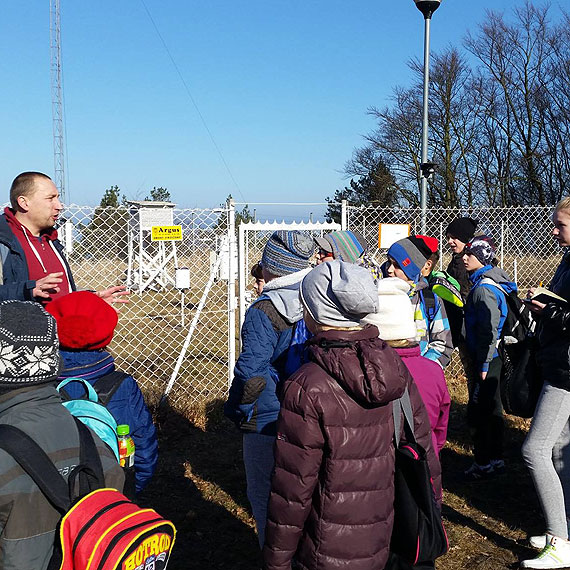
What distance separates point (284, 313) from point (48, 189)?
1.65 metres

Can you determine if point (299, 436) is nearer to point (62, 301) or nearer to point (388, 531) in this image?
point (388, 531)

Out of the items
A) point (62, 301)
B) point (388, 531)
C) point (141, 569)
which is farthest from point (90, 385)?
point (388, 531)

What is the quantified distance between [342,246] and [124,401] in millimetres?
1838

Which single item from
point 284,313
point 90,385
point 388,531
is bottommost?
point 388,531

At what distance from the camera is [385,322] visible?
2.73 meters

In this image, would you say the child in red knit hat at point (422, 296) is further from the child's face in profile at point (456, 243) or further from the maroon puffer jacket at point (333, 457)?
the maroon puffer jacket at point (333, 457)

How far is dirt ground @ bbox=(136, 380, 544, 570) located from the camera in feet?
12.6

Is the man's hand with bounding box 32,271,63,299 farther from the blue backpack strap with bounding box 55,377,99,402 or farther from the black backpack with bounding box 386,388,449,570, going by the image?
the black backpack with bounding box 386,388,449,570

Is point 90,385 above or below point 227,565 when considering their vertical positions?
above

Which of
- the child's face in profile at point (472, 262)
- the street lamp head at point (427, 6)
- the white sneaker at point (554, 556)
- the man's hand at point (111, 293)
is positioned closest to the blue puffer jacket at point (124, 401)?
the man's hand at point (111, 293)

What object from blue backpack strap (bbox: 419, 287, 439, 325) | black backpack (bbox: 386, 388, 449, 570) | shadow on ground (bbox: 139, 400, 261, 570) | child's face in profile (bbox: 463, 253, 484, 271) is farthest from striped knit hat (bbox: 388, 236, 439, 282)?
shadow on ground (bbox: 139, 400, 261, 570)

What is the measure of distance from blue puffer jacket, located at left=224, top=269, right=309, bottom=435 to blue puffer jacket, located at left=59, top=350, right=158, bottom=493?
1.58ft

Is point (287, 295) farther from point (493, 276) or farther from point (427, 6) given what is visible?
point (427, 6)

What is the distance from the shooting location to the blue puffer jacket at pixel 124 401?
250 cm
